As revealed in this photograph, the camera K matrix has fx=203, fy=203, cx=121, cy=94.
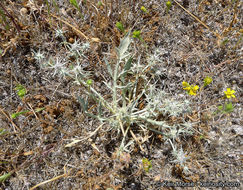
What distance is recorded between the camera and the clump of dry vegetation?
186 cm

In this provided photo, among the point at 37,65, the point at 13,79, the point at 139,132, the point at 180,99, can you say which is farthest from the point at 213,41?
the point at 13,79

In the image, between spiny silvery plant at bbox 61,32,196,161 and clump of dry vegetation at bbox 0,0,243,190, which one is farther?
clump of dry vegetation at bbox 0,0,243,190

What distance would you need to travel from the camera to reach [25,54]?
7.16ft

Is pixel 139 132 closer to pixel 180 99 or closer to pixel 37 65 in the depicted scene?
pixel 180 99

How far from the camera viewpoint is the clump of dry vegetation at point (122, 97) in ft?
6.09

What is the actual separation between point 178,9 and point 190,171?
5.59ft

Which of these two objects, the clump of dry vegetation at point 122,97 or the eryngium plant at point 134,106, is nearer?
the eryngium plant at point 134,106

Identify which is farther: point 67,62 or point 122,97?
point 67,62

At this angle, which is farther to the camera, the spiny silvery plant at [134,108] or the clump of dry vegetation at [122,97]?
the clump of dry vegetation at [122,97]

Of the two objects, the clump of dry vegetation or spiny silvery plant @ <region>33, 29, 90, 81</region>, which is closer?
spiny silvery plant @ <region>33, 29, 90, 81</region>

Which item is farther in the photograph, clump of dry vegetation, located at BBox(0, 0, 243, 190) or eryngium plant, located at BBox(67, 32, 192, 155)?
clump of dry vegetation, located at BBox(0, 0, 243, 190)

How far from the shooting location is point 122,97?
187 cm

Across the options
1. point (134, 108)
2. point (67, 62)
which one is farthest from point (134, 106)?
point (67, 62)

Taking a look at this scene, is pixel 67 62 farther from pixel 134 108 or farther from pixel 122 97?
pixel 134 108
